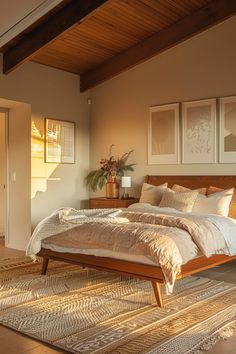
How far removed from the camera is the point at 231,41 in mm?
5262

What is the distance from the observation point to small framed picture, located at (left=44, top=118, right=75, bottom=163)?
243 inches

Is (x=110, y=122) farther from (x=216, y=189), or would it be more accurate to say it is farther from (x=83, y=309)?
(x=83, y=309)

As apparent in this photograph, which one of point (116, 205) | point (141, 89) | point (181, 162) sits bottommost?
point (116, 205)

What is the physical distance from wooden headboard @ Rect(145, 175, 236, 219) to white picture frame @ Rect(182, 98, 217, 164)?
25 centimetres

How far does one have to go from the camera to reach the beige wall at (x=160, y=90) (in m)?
5.35

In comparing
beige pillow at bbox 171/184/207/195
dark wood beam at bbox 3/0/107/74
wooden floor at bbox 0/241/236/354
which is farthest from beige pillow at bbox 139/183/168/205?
wooden floor at bbox 0/241/236/354

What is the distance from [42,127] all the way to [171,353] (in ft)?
14.4

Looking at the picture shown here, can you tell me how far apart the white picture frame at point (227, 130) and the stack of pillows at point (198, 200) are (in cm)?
55

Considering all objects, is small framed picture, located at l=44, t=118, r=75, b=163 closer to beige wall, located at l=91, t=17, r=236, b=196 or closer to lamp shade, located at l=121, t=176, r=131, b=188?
beige wall, located at l=91, t=17, r=236, b=196

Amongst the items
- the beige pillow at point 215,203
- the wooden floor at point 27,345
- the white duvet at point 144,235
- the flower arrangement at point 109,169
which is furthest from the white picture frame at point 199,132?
the wooden floor at point 27,345

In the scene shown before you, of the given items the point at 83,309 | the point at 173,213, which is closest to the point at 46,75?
the point at 173,213

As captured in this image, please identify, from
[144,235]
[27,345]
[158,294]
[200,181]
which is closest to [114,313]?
[158,294]

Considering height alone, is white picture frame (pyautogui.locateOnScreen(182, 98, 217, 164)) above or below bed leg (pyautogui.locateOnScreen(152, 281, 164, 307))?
above

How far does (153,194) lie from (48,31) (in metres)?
2.56
